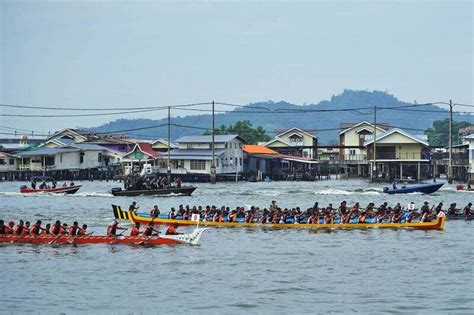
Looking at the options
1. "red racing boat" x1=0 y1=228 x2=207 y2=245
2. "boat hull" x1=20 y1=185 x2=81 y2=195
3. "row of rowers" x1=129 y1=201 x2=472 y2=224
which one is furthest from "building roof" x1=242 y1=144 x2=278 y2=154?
"red racing boat" x1=0 y1=228 x2=207 y2=245

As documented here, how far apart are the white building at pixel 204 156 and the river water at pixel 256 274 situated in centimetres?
4193

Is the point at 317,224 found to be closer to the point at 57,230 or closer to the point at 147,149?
the point at 57,230

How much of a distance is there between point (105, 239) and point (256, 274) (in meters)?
7.84

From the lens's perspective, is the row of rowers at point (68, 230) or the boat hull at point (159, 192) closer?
the row of rowers at point (68, 230)

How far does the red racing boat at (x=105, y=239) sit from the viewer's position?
29.6 meters

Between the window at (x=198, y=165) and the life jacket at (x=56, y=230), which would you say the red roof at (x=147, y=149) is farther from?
the life jacket at (x=56, y=230)

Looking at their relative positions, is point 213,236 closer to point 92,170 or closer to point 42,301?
point 42,301

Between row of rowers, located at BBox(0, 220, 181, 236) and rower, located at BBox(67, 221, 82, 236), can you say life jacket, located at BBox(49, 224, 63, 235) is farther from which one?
rower, located at BBox(67, 221, 82, 236)

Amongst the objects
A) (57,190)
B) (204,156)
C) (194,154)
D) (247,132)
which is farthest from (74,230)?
(247,132)

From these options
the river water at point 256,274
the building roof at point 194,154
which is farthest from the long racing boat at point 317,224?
the building roof at point 194,154

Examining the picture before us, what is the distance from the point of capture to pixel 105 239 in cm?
2994

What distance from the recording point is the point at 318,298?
21.5m

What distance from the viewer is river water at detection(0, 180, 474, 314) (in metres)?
20.9

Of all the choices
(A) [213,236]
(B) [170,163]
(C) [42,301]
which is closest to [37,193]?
(B) [170,163]
